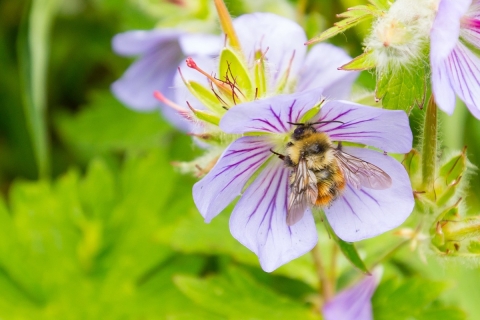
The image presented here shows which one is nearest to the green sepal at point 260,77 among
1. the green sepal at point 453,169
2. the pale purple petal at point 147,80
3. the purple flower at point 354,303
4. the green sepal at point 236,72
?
the green sepal at point 236,72

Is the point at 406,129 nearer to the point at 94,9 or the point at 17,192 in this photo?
the point at 17,192

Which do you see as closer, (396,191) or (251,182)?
(396,191)

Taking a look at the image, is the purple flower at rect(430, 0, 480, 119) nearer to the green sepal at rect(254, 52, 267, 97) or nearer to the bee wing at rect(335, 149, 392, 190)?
the bee wing at rect(335, 149, 392, 190)

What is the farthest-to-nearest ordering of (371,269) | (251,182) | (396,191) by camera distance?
(371,269)
(251,182)
(396,191)

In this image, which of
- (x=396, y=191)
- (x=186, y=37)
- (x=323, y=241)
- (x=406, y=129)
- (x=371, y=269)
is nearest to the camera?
(x=406, y=129)

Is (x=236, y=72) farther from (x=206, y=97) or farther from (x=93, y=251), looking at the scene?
(x=93, y=251)

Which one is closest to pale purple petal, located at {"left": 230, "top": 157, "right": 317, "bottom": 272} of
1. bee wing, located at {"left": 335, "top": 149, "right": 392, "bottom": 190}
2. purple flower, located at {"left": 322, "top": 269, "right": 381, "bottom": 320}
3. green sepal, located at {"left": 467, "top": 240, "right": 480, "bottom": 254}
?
bee wing, located at {"left": 335, "top": 149, "right": 392, "bottom": 190}

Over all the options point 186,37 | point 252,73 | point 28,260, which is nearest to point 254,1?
point 186,37
